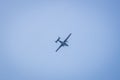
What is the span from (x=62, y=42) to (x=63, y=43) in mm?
478

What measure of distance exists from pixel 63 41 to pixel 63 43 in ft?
2.03

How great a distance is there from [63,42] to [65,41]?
2.31 ft

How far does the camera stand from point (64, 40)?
86.8 meters

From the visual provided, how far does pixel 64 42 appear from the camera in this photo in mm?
86812

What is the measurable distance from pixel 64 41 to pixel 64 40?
333 mm

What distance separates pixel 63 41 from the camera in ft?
285

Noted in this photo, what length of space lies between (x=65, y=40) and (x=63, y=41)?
713 millimetres

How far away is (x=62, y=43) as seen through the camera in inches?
3415

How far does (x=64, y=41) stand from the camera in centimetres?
8662

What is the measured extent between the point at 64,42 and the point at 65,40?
73 centimetres

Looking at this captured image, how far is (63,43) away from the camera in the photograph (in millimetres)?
86750

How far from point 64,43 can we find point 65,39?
1298 mm

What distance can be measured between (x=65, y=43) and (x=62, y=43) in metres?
0.96

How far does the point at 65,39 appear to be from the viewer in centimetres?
8656
